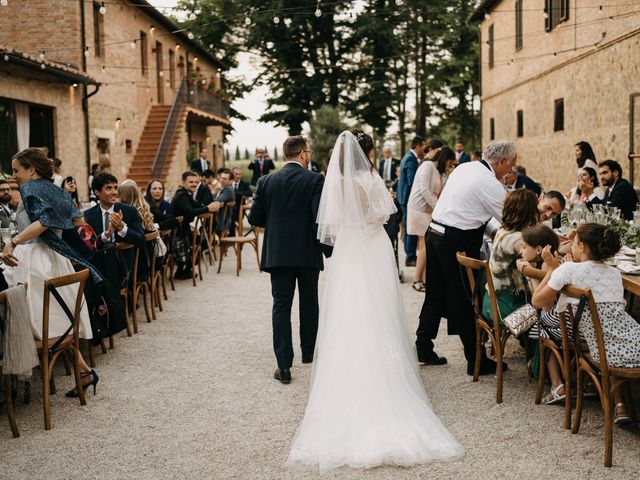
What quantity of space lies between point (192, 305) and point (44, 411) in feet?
13.3

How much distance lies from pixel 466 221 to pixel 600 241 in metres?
1.55

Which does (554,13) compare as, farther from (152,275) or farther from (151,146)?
(152,275)

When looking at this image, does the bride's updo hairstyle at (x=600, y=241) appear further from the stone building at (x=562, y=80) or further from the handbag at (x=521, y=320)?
the stone building at (x=562, y=80)

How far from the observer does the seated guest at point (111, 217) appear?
665 cm

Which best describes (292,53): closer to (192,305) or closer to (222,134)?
(222,134)

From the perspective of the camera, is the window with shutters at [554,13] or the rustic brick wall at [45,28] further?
the rustic brick wall at [45,28]

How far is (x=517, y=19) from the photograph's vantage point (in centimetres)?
1978

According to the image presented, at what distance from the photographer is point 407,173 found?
1005 cm

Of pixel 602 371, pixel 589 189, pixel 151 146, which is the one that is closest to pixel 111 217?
pixel 602 371

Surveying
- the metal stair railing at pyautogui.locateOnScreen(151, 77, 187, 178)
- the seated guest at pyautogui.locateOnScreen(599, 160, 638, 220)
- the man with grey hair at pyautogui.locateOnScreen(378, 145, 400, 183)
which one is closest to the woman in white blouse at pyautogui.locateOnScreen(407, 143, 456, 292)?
the seated guest at pyautogui.locateOnScreen(599, 160, 638, 220)

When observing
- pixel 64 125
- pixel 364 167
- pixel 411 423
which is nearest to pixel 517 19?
pixel 64 125

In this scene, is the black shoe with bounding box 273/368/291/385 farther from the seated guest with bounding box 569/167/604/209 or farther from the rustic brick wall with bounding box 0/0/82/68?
the rustic brick wall with bounding box 0/0/82/68

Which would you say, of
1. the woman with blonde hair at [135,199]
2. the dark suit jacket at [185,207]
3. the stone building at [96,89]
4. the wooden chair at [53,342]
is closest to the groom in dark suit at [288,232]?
the wooden chair at [53,342]

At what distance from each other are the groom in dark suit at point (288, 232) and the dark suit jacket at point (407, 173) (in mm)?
4593
